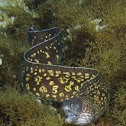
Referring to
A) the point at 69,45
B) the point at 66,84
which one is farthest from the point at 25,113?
the point at 69,45

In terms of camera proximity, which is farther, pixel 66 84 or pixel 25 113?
pixel 66 84

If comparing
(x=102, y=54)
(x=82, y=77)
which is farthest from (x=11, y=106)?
(x=102, y=54)

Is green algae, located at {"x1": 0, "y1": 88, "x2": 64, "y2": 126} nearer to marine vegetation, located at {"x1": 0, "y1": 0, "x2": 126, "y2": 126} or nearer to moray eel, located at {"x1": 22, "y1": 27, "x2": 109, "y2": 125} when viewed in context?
marine vegetation, located at {"x1": 0, "y1": 0, "x2": 126, "y2": 126}

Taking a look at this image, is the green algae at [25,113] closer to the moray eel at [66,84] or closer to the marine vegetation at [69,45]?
the marine vegetation at [69,45]

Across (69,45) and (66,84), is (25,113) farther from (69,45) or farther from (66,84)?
(69,45)

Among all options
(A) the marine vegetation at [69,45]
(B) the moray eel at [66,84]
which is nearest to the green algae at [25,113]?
(A) the marine vegetation at [69,45]
